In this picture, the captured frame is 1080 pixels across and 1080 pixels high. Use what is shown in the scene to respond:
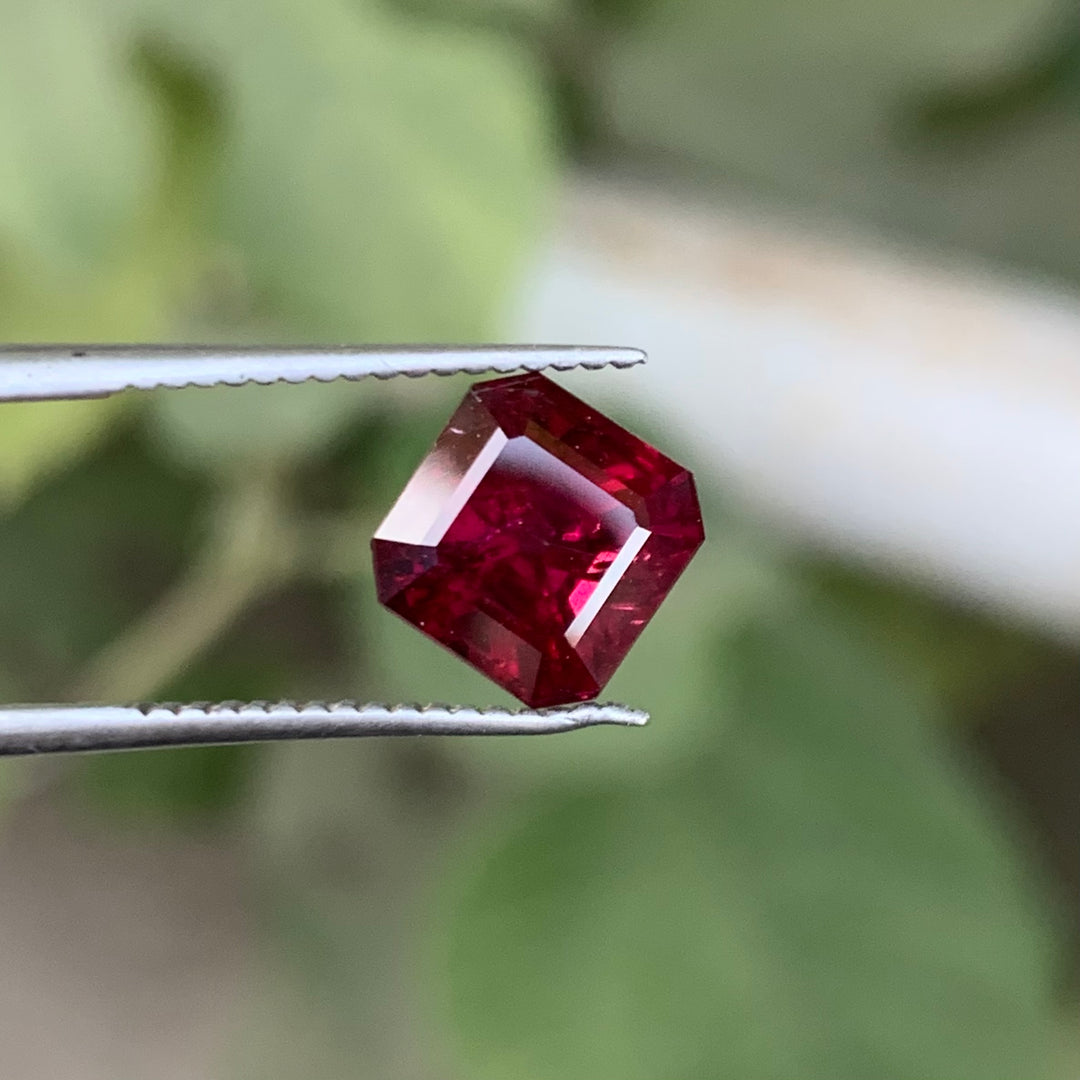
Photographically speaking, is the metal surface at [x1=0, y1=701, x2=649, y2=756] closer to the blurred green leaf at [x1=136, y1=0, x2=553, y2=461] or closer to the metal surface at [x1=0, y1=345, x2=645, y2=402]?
the metal surface at [x1=0, y1=345, x2=645, y2=402]

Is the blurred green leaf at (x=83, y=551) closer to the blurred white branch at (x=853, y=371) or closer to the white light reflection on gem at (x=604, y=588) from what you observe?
the blurred white branch at (x=853, y=371)

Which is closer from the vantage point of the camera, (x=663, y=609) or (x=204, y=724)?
(x=204, y=724)

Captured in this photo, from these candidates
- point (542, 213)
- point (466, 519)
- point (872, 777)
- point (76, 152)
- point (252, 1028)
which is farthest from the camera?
point (252, 1028)

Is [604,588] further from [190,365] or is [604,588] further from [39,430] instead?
[39,430]

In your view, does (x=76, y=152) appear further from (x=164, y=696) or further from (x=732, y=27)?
(x=732, y=27)

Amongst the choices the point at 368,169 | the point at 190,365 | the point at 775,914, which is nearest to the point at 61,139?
the point at 368,169

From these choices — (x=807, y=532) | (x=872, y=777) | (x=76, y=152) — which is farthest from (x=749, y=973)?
(x=76, y=152)


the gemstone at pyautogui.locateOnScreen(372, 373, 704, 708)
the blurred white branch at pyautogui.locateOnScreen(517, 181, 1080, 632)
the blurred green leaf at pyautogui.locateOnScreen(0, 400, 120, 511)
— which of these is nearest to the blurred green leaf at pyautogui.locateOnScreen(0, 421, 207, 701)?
the blurred green leaf at pyautogui.locateOnScreen(0, 400, 120, 511)
